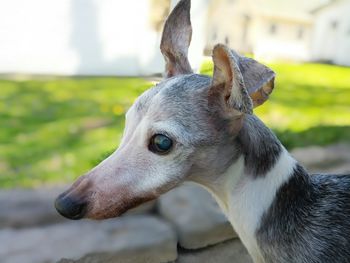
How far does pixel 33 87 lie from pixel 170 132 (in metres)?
4.46

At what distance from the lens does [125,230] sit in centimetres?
263

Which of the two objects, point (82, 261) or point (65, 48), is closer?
point (82, 261)

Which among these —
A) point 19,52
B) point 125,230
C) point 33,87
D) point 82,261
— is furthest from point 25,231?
point 19,52

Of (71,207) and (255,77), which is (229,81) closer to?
(255,77)

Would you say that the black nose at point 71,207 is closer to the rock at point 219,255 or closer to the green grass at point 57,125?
the rock at point 219,255

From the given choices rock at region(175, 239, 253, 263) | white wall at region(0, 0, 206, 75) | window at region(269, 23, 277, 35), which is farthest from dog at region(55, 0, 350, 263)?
window at region(269, 23, 277, 35)

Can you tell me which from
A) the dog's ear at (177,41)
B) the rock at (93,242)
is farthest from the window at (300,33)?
the dog's ear at (177,41)

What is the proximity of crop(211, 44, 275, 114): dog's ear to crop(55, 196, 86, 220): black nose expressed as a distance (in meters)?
0.57

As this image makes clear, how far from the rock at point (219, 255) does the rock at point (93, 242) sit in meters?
0.11

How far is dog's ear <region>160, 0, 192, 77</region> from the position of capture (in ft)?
6.10

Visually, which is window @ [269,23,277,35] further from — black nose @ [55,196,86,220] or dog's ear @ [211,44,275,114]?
black nose @ [55,196,86,220]

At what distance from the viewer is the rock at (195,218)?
2770mm

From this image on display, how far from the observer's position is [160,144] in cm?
157

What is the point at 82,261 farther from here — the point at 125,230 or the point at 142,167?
the point at 142,167
